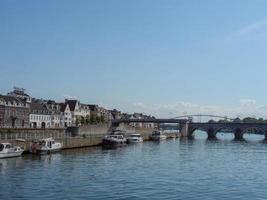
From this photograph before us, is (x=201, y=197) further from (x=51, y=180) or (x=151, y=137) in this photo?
(x=151, y=137)

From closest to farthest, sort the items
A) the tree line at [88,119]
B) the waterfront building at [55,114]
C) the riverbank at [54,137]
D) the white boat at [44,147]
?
the white boat at [44,147]
the riverbank at [54,137]
the waterfront building at [55,114]
the tree line at [88,119]

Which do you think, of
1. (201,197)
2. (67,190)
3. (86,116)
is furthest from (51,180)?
(86,116)

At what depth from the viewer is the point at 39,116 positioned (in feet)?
494

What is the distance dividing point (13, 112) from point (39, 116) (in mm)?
19762

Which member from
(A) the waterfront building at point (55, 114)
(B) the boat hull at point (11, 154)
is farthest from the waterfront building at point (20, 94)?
(B) the boat hull at point (11, 154)

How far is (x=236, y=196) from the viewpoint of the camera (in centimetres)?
4112

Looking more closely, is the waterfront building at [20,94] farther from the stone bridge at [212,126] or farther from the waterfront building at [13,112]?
the stone bridge at [212,126]

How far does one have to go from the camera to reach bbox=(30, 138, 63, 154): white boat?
73.6m

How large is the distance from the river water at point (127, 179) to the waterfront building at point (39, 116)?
78292 millimetres

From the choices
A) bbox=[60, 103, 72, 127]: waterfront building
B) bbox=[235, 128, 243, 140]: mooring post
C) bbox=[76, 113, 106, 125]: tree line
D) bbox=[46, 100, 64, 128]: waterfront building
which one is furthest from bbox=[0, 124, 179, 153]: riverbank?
bbox=[235, 128, 243, 140]: mooring post

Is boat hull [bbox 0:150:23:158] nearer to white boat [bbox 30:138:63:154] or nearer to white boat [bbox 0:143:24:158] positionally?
white boat [bbox 0:143:24:158]

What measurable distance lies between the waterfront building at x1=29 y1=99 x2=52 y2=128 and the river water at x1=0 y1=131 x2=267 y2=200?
78292mm

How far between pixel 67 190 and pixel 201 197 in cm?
994

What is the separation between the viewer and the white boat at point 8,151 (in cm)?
6398
